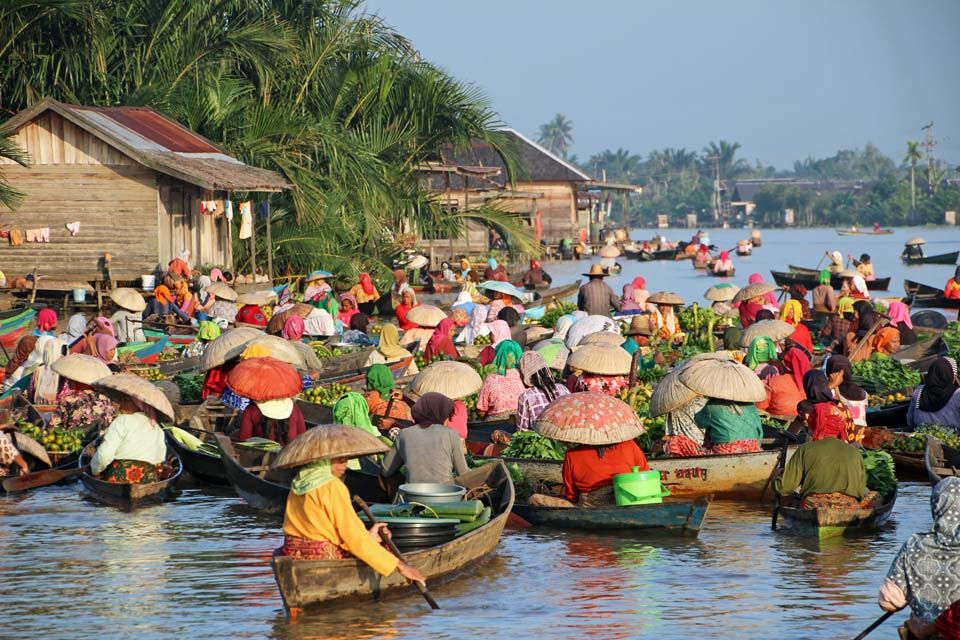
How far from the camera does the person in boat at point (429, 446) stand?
35.7ft

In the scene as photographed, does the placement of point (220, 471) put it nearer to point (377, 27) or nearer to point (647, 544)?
point (647, 544)

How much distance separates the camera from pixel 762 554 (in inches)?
441

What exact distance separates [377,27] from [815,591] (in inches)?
1186

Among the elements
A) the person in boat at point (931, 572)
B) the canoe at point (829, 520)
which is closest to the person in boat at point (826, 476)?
the canoe at point (829, 520)

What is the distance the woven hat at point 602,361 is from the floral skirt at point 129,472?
4293 mm

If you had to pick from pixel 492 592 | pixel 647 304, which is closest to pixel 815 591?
pixel 492 592

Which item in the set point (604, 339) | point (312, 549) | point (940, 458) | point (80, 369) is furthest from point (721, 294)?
point (312, 549)

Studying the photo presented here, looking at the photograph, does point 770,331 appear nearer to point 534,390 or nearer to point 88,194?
point 534,390

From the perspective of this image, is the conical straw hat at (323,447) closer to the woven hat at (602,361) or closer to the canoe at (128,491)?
the canoe at (128,491)

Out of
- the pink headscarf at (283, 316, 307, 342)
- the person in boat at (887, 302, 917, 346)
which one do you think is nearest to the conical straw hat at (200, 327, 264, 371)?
the pink headscarf at (283, 316, 307, 342)

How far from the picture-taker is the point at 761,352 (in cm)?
1697

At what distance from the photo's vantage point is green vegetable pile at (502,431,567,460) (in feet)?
41.9

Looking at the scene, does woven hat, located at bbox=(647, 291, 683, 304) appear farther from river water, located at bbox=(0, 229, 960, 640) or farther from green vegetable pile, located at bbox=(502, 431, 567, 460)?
green vegetable pile, located at bbox=(502, 431, 567, 460)

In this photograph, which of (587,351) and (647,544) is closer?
(647,544)
